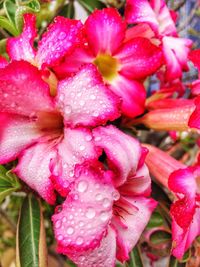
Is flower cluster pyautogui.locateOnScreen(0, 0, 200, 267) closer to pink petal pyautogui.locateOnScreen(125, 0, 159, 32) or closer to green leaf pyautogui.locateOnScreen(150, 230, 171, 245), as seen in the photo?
pink petal pyautogui.locateOnScreen(125, 0, 159, 32)

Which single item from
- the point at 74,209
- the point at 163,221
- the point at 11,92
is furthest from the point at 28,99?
the point at 163,221

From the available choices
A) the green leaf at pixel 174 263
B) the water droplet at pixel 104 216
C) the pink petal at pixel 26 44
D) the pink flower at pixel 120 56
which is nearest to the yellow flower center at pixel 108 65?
the pink flower at pixel 120 56

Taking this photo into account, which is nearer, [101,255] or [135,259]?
[101,255]

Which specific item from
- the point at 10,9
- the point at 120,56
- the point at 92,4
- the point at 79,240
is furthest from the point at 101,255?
the point at 92,4

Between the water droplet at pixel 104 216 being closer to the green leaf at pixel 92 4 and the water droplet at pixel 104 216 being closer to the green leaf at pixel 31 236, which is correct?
the green leaf at pixel 31 236

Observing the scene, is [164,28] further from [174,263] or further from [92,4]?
[174,263]

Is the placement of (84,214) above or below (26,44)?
below

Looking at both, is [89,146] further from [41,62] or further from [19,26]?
[19,26]
